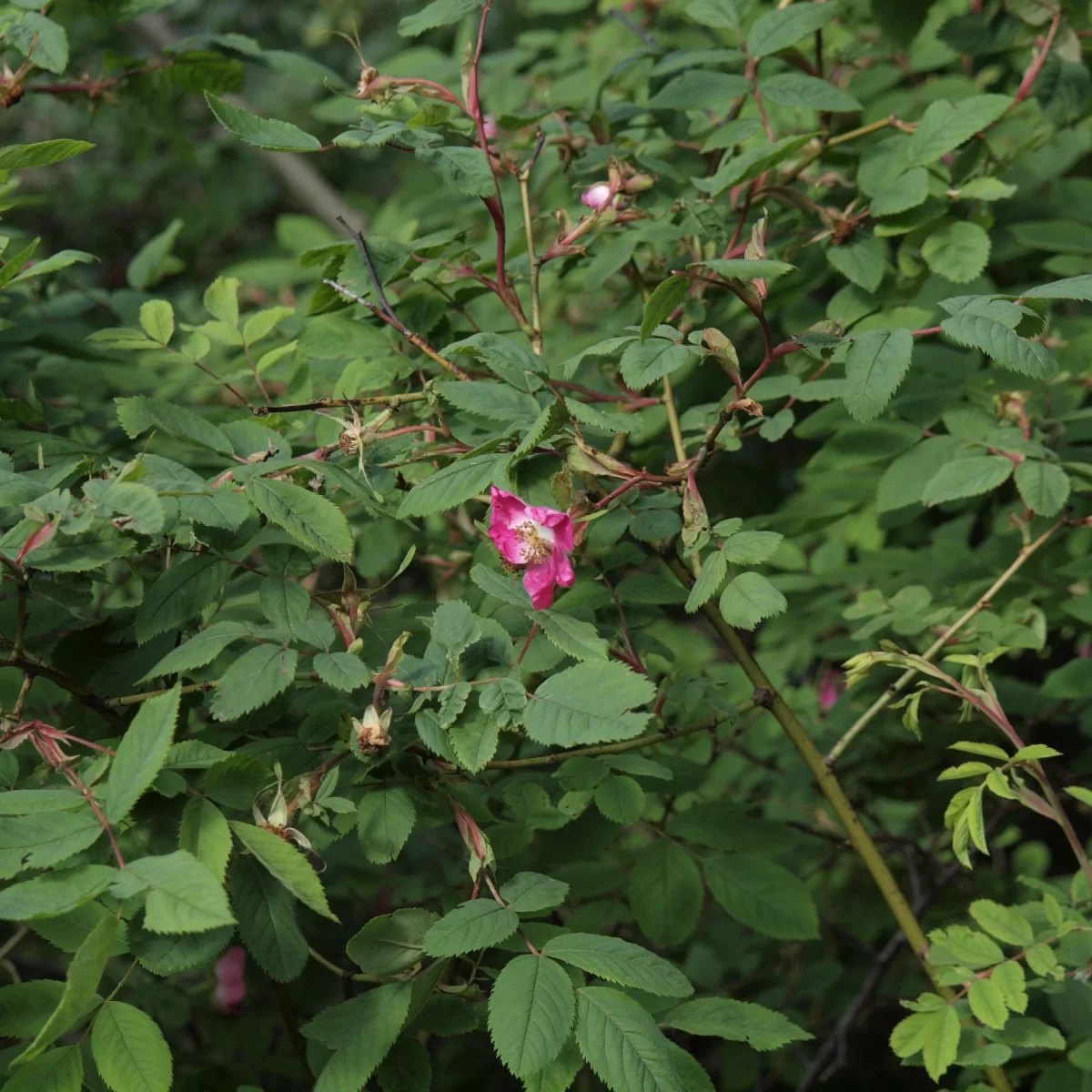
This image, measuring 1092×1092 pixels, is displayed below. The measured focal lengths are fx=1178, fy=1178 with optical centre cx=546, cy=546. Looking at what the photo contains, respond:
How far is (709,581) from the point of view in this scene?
37.4 inches

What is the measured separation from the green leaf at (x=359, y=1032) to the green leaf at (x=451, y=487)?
1.28 feet

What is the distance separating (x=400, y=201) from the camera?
100 inches

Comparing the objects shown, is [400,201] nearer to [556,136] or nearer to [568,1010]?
[556,136]

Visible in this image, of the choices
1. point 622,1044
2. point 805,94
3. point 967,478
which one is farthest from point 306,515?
point 805,94

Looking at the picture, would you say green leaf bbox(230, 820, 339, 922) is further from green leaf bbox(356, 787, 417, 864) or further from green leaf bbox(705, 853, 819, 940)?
green leaf bbox(705, 853, 819, 940)

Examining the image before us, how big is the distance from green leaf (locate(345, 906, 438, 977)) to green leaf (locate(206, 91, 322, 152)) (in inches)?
26.2

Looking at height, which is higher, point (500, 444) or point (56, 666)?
point (500, 444)

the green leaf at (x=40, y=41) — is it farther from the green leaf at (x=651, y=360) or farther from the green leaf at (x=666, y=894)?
the green leaf at (x=666, y=894)

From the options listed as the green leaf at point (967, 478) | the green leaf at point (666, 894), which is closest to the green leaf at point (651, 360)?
the green leaf at point (967, 478)

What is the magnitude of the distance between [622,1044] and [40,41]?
1.21m

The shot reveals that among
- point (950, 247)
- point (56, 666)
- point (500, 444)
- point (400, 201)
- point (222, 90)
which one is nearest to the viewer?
point (500, 444)

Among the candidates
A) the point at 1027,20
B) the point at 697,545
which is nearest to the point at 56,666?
the point at 697,545

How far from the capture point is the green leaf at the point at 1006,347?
90 cm

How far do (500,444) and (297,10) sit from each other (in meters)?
4.39
